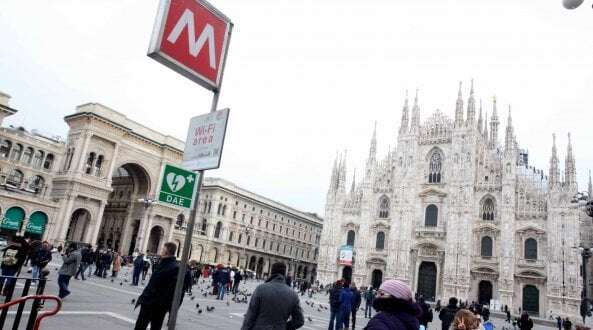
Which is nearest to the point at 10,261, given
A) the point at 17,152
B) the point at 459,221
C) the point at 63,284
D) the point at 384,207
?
the point at 63,284

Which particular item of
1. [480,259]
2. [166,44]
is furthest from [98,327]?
[480,259]

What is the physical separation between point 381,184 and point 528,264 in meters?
16.9

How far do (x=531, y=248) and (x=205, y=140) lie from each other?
41551 mm

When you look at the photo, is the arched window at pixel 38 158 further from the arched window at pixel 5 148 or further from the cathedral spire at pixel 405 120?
the cathedral spire at pixel 405 120

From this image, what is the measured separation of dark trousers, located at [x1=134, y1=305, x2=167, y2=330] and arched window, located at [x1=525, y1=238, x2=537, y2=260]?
4027 centimetres

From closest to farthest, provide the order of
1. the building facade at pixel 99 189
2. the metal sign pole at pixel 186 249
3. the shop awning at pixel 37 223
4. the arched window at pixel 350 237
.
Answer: the metal sign pole at pixel 186 249 < the shop awning at pixel 37 223 < the building facade at pixel 99 189 < the arched window at pixel 350 237

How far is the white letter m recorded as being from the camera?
439 cm

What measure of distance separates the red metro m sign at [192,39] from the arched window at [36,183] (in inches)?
1972

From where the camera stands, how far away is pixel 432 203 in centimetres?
4491

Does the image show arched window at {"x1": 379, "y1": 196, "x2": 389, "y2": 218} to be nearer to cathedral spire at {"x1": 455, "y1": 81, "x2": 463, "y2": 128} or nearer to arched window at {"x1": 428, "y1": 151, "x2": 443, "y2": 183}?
arched window at {"x1": 428, "y1": 151, "x2": 443, "y2": 183}

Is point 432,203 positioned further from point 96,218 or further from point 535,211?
point 96,218

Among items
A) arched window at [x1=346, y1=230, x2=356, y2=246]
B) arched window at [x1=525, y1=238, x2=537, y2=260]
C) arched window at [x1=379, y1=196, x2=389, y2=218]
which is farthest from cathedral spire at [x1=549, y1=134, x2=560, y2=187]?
arched window at [x1=346, y1=230, x2=356, y2=246]

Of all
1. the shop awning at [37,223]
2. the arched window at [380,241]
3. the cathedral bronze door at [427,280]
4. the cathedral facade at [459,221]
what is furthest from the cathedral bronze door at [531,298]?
the shop awning at [37,223]

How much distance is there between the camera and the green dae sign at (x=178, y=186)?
468 cm
